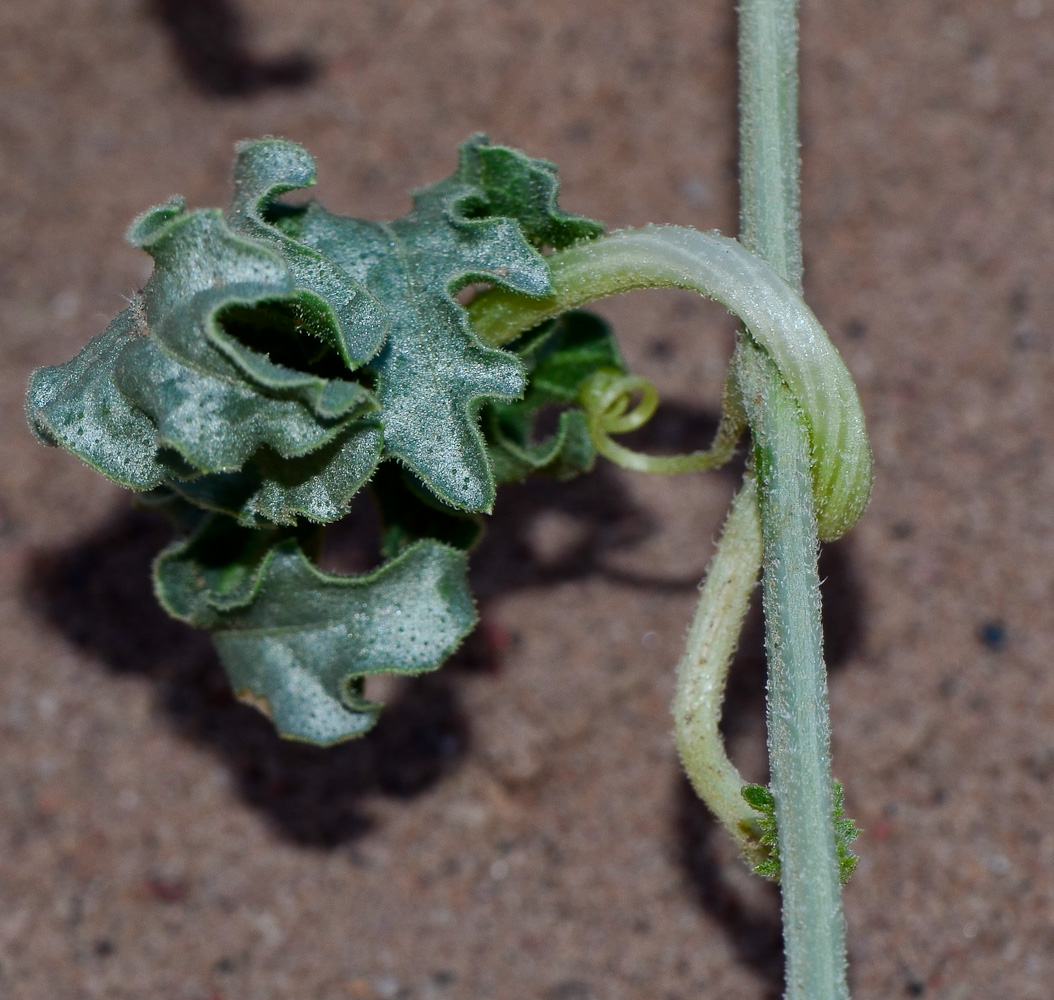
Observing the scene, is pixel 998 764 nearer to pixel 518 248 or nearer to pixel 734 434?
pixel 734 434

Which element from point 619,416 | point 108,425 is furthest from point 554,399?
point 108,425

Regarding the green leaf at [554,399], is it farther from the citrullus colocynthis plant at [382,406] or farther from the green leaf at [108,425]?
the green leaf at [108,425]

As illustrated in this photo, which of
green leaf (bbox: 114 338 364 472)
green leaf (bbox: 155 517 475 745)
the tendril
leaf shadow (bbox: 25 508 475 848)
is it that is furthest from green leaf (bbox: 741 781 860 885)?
leaf shadow (bbox: 25 508 475 848)

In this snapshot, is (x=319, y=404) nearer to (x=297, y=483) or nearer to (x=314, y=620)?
(x=297, y=483)

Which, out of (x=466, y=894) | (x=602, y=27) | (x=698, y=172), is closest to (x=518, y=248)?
(x=466, y=894)

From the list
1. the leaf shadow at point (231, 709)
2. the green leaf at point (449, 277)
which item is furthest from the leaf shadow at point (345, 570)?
the green leaf at point (449, 277)
